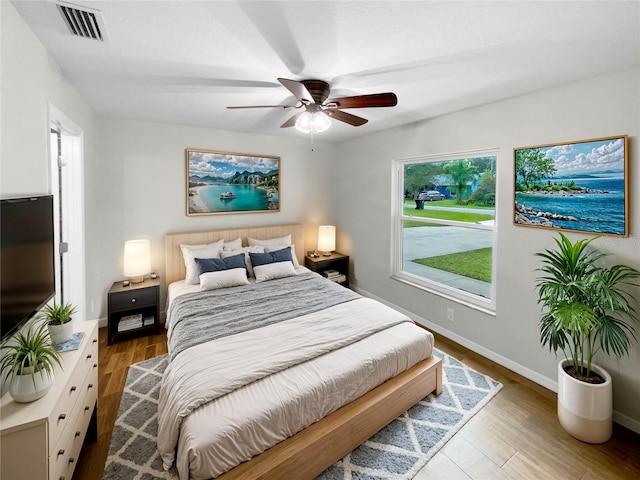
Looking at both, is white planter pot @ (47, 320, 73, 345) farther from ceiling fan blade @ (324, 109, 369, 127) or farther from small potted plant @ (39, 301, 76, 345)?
ceiling fan blade @ (324, 109, 369, 127)

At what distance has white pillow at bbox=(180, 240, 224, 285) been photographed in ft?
11.1

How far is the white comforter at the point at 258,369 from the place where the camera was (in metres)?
1.46

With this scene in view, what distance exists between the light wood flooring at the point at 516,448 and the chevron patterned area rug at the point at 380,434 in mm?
61

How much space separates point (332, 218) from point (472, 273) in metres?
2.40

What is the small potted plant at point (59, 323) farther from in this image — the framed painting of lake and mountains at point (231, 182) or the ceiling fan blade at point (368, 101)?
the framed painting of lake and mountains at point (231, 182)

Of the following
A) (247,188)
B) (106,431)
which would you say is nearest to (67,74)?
(247,188)

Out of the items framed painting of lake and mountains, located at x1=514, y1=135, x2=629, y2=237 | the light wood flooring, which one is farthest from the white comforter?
framed painting of lake and mountains, located at x1=514, y1=135, x2=629, y2=237

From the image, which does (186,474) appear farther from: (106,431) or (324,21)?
(324,21)

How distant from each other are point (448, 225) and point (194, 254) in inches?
118

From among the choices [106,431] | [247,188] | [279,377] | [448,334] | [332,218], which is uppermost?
[247,188]

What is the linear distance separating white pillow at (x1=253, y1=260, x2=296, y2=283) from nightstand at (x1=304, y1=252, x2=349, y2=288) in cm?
79

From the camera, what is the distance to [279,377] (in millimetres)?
1805

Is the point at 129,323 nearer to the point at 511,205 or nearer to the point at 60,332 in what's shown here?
the point at 60,332

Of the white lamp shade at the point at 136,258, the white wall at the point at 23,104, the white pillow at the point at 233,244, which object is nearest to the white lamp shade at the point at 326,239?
the white pillow at the point at 233,244
